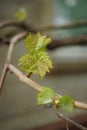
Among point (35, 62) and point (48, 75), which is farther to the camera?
point (48, 75)

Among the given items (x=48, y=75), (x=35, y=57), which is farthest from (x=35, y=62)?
(x=48, y=75)

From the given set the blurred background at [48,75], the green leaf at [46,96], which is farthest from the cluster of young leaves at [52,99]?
the blurred background at [48,75]

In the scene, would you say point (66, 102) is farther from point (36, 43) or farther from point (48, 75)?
point (48, 75)

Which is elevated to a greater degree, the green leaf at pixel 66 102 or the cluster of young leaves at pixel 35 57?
the cluster of young leaves at pixel 35 57

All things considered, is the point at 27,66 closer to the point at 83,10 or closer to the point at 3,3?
the point at 83,10

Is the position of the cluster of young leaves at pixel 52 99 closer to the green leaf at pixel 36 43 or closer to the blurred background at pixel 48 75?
the green leaf at pixel 36 43

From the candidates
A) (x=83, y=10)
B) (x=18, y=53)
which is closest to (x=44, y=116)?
(x=18, y=53)

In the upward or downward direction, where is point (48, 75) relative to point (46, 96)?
upward

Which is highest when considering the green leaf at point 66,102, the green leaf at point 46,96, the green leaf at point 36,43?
the green leaf at point 36,43
